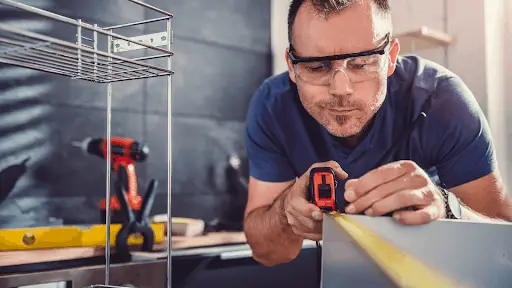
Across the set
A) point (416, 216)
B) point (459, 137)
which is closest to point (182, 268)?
point (459, 137)

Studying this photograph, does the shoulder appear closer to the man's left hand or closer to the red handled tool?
the man's left hand

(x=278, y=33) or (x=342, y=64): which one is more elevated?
(x=278, y=33)

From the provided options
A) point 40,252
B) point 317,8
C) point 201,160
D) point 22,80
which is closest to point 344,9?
point 317,8

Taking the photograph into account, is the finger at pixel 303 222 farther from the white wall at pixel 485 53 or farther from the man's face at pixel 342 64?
the white wall at pixel 485 53

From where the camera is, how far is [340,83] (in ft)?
3.11

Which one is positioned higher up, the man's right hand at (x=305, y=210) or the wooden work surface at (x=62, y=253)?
the man's right hand at (x=305, y=210)

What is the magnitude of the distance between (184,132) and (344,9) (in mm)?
1116

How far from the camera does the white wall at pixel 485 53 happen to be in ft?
5.77

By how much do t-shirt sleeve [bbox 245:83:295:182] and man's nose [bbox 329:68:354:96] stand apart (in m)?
0.37

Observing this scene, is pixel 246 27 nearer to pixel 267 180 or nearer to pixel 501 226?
pixel 267 180

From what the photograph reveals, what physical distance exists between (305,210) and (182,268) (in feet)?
2.43

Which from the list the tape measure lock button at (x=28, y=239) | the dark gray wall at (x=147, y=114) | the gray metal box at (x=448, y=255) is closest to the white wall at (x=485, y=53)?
the dark gray wall at (x=147, y=114)

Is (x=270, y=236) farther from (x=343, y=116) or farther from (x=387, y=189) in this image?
(x=387, y=189)

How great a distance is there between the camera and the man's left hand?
0.62 metres
